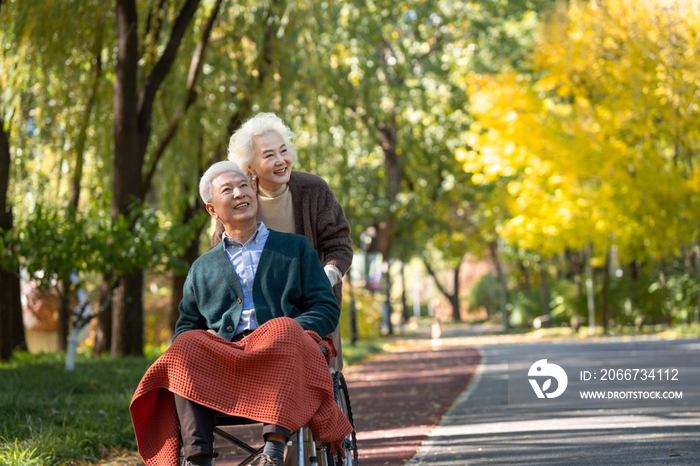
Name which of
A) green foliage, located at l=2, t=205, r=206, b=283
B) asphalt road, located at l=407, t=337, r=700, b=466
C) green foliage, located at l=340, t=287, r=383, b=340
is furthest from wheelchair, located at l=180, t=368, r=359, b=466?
green foliage, located at l=340, t=287, r=383, b=340

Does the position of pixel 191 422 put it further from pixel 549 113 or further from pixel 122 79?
pixel 549 113

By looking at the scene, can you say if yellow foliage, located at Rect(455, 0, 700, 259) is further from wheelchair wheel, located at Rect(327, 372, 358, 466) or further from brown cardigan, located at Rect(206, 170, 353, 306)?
wheelchair wheel, located at Rect(327, 372, 358, 466)

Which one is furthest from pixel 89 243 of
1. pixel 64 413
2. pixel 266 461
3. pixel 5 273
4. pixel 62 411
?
pixel 266 461

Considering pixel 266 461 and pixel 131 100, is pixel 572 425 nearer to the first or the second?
pixel 266 461

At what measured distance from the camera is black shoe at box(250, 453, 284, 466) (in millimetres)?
3078

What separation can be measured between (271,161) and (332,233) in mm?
490

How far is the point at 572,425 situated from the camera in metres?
6.58

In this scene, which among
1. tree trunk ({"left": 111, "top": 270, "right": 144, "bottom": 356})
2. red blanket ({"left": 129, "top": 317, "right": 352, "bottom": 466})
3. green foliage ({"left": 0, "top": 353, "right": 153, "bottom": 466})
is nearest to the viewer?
red blanket ({"left": 129, "top": 317, "right": 352, "bottom": 466})

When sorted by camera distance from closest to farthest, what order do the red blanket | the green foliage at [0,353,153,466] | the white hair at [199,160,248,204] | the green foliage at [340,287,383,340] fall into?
1. the red blanket
2. the white hair at [199,160,248,204]
3. the green foliage at [0,353,153,466]
4. the green foliage at [340,287,383,340]

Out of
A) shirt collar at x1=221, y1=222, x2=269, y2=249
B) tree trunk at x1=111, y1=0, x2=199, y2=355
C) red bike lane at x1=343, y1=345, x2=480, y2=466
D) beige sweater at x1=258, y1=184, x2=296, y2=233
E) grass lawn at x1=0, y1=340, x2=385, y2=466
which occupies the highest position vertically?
tree trunk at x1=111, y1=0, x2=199, y2=355

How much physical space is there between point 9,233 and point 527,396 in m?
6.13

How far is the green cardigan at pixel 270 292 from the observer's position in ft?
11.8

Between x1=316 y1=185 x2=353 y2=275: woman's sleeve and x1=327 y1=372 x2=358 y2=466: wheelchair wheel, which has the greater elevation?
x1=316 y1=185 x2=353 y2=275: woman's sleeve

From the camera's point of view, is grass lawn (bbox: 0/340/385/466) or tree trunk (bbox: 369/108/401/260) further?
tree trunk (bbox: 369/108/401/260)
